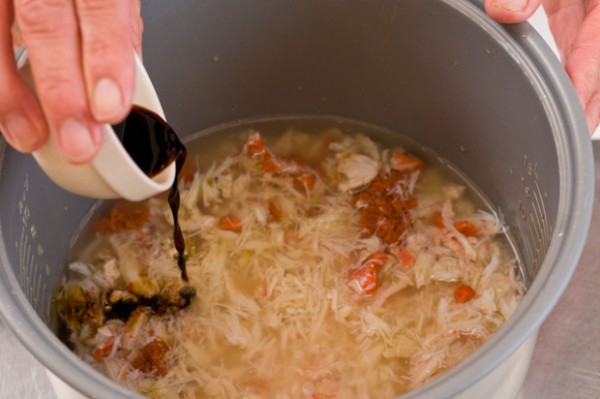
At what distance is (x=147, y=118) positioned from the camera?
130 centimetres

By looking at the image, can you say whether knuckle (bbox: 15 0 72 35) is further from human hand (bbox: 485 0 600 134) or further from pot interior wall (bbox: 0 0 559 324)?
human hand (bbox: 485 0 600 134)

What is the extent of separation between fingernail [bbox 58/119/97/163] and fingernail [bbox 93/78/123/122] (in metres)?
0.03

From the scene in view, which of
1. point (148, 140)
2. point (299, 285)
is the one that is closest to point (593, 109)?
point (299, 285)

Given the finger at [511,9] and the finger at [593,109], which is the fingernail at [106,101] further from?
the finger at [593,109]

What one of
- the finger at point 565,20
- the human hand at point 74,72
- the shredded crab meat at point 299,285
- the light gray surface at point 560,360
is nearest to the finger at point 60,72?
the human hand at point 74,72

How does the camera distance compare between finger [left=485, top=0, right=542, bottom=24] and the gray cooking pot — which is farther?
finger [left=485, top=0, right=542, bottom=24]

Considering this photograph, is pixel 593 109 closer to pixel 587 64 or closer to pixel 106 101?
pixel 587 64

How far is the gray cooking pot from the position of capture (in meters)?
1.12

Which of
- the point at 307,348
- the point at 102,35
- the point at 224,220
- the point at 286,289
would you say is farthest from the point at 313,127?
the point at 102,35

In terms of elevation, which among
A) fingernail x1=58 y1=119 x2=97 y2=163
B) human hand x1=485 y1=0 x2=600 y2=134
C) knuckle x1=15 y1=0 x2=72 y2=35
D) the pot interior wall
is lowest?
the pot interior wall

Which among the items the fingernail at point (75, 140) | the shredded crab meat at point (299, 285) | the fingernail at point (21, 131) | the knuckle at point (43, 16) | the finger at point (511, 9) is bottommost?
the shredded crab meat at point (299, 285)

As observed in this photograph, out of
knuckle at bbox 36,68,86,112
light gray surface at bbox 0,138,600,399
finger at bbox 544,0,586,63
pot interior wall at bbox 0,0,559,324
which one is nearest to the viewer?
knuckle at bbox 36,68,86,112

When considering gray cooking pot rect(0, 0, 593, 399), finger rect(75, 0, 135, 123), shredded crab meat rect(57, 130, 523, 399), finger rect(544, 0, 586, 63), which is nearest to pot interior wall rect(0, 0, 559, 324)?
gray cooking pot rect(0, 0, 593, 399)

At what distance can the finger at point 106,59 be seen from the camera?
957 mm
